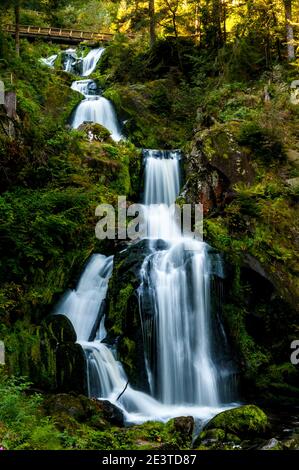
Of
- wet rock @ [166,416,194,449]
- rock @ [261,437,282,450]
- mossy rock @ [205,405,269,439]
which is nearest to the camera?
rock @ [261,437,282,450]

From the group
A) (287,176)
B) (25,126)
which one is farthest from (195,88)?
(25,126)

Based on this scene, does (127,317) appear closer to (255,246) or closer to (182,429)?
(182,429)

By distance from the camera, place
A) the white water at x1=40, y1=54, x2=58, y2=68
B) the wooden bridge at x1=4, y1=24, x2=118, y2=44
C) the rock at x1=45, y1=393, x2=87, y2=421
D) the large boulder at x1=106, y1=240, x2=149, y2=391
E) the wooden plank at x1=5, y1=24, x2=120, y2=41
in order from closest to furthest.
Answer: the rock at x1=45, y1=393, x2=87, y2=421
the large boulder at x1=106, y1=240, x2=149, y2=391
the white water at x1=40, y1=54, x2=58, y2=68
the wooden plank at x1=5, y1=24, x2=120, y2=41
the wooden bridge at x1=4, y1=24, x2=118, y2=44

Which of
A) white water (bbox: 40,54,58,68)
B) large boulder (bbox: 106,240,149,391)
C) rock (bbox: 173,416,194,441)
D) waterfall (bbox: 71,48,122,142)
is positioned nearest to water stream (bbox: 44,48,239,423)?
large boulder (bbox: 106,240,149,391)

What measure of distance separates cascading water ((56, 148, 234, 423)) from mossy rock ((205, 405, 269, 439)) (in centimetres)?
118

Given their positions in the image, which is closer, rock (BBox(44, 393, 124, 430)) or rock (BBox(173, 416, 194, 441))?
rock (BBox(44, 393, 124, 430))

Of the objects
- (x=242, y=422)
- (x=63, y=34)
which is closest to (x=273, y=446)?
(x=242, y=422)

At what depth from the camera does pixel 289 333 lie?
11.4 meters

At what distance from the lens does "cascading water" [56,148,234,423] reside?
9.95 meters

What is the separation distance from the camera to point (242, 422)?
8.12 m

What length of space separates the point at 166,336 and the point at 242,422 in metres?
3.30

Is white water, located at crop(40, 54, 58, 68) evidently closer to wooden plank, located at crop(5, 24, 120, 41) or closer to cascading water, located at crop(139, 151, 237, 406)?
wooden plank, located at crop(5, 24, 120, 41)
